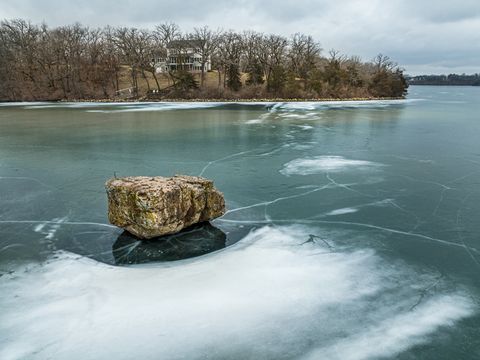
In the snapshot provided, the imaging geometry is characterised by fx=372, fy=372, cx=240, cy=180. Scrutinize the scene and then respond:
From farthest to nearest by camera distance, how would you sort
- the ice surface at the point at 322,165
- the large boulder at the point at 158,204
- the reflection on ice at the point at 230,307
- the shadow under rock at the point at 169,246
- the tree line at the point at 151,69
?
the tree line at the point at 151,69 < the ice surface at the point at 322,165 < the large boulder at the point at 158,204 < the shadow under rock at the point at 169,246 < the reflection on ice at the point at 230,307

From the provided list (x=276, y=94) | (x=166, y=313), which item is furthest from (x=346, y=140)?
(x=276, y=94)

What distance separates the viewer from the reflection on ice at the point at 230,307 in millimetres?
3973

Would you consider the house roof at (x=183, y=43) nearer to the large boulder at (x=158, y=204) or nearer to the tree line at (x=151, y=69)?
the tree line at (x=151, y=69)

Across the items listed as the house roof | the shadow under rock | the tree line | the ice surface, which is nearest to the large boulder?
the shadow under rock

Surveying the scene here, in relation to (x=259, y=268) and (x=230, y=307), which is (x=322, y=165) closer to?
(x=259, y=268)

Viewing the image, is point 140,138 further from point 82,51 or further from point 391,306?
point 82,51

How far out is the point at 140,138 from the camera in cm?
1823

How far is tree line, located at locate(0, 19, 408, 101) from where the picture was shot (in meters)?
54.6

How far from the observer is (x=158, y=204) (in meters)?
6.37

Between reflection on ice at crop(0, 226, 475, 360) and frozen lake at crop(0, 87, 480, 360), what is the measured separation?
21 mm

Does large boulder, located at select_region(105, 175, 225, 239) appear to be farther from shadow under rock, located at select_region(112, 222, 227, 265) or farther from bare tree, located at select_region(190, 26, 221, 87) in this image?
bare tree, located at select_region(190, 26, 221, 87)

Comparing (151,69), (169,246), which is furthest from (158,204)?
(151,69)

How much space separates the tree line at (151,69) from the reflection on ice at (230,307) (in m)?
48.6

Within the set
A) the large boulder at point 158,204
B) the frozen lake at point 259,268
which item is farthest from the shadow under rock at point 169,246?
the large boulder at point 158,204
